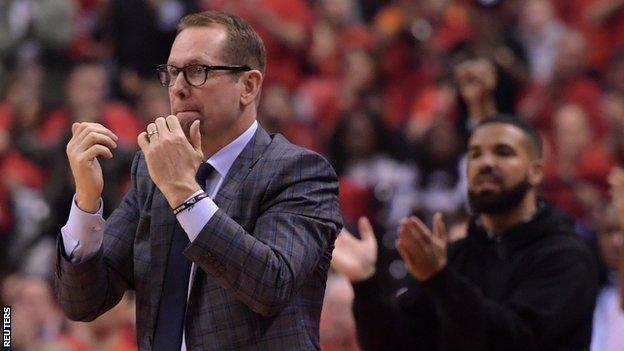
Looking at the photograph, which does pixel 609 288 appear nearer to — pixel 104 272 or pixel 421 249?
pixel 421 249

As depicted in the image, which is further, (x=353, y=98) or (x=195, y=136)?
(x=353, y=98)

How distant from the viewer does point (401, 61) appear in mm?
9680

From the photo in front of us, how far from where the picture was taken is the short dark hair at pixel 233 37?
3619mm

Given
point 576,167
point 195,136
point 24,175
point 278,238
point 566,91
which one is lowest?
point 24,175

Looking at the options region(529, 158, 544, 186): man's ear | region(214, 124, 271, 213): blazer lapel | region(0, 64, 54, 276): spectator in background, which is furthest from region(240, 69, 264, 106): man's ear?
region(0, 64, 54, 276): spectator in background

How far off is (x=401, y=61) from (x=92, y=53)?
8.18 ft

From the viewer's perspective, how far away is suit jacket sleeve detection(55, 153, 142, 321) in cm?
361

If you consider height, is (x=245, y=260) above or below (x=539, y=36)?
above

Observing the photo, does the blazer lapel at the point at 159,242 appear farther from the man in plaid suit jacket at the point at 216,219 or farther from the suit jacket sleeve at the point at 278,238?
the suit jacket sleeve at the point at 278,238

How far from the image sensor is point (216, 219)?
10.9ft

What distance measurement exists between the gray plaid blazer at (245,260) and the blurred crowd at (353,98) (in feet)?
10.4

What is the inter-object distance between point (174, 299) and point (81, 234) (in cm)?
33

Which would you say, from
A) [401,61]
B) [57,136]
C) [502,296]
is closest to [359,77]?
[401,61]

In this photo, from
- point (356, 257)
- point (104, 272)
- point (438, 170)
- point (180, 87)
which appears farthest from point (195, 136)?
point (438, 170)
